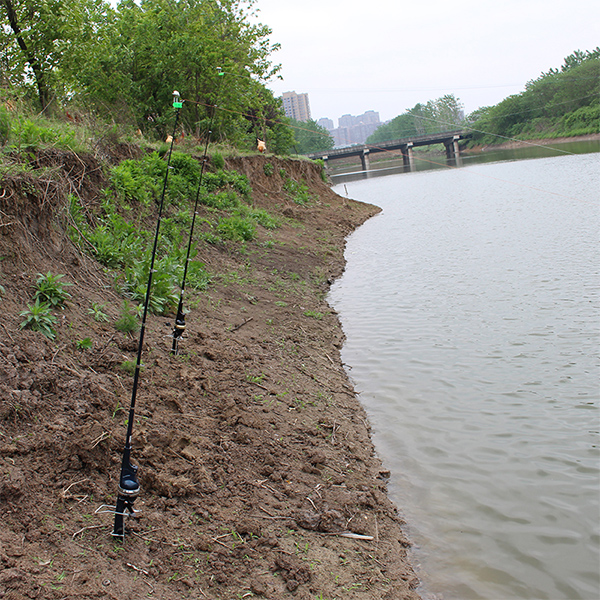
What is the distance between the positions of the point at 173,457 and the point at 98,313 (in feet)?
7.45

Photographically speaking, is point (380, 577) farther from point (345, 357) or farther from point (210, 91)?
point (210, 91)

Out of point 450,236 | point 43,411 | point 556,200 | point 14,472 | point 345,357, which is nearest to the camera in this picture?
point 14,472

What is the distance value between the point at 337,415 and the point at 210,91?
20243mm

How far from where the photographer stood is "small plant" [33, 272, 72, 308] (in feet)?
18.3

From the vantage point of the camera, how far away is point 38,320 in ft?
16.7

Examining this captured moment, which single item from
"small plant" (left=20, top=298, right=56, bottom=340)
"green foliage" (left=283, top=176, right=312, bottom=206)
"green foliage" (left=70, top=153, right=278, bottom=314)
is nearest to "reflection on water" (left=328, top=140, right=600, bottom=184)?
"green foliage" (left=283, top=176, right=312, bottom=206)

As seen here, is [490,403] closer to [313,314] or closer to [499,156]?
[313,314]

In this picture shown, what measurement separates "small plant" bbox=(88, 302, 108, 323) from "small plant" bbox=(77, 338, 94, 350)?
2.06 ft

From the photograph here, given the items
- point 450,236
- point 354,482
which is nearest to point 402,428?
point 354,482

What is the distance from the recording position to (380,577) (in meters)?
3.83

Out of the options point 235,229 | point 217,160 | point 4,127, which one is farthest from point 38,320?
point 217,160

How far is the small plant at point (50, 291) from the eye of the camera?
18.3 ft

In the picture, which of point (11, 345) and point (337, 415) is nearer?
point (11, 345)

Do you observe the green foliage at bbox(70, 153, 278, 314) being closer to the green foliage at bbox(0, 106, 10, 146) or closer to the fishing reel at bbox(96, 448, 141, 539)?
Answer: the green foliage at bbox(0, 106, 10, 146)
